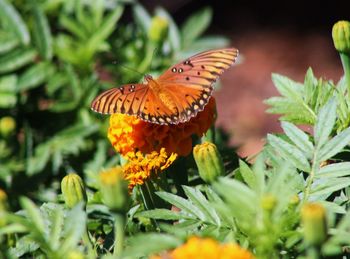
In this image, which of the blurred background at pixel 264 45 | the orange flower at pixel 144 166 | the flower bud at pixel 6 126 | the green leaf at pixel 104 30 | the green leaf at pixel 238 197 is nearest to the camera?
the green leaf at pixel 238 197

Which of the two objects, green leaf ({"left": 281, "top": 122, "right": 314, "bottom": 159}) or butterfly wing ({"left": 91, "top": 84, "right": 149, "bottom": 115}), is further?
butterfly wing ({"left": 91, "top": 84, "right": 149, "bottom": 115})

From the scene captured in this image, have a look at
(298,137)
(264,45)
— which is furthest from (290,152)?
(264,45)

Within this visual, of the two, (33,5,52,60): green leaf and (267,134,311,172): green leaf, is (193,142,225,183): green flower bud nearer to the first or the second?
(267,134,311,172): green leaf

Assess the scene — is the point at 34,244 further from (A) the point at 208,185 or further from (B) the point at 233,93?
(B) the point at 233,93

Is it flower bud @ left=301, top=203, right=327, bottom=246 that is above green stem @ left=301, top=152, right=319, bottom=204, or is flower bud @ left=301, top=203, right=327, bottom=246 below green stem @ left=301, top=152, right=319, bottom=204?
below

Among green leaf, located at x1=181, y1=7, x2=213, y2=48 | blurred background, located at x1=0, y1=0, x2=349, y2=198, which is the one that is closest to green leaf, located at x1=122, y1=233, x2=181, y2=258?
blurred background, located at x1=0, y1=0, x2=349, y2=198

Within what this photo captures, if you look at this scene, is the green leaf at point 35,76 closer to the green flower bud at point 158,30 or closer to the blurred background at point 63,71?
the blurred background at point 63,71

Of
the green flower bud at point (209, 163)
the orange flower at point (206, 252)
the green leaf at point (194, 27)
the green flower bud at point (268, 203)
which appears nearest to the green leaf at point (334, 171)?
the green flower bud at point (209, 163)
